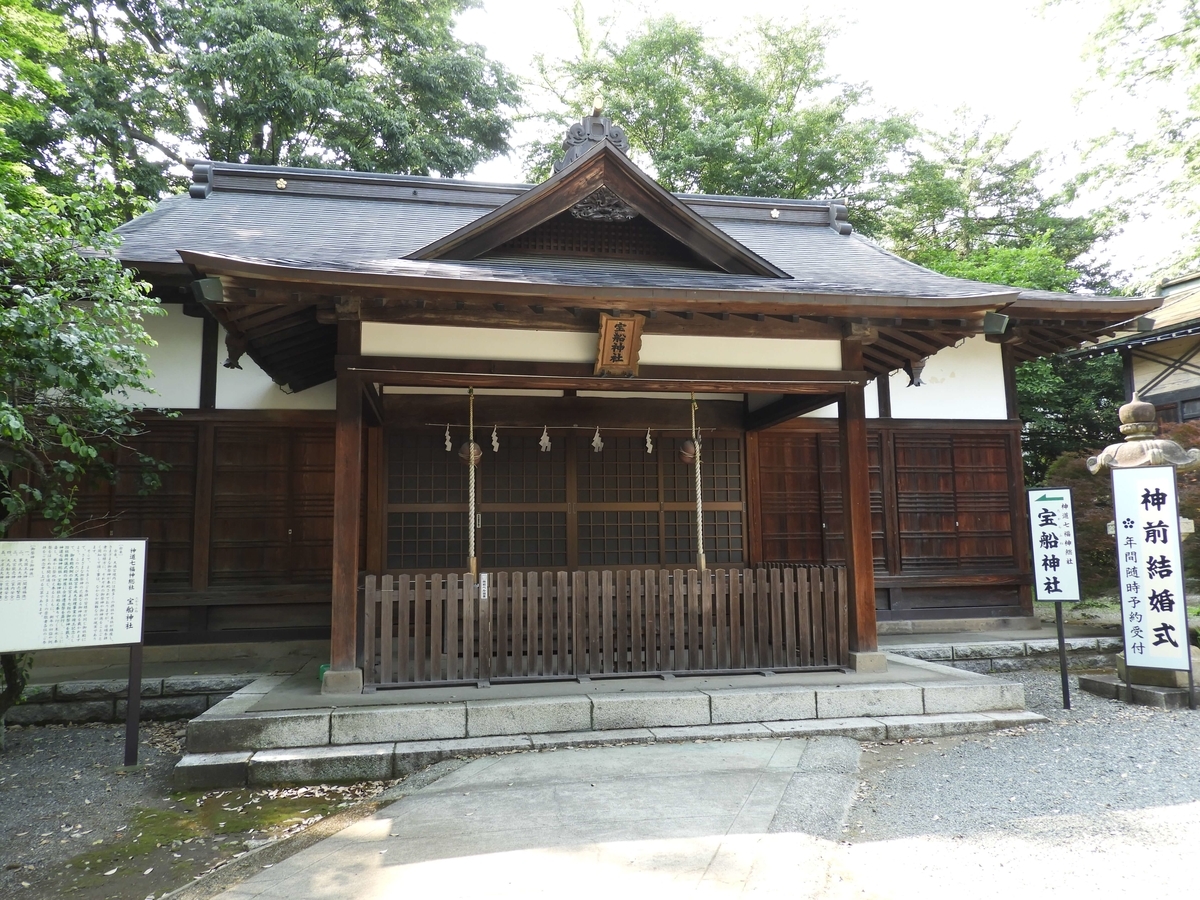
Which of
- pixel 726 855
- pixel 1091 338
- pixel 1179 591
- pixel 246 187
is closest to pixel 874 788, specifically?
pixel 726 855

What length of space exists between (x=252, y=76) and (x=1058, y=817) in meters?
19.1

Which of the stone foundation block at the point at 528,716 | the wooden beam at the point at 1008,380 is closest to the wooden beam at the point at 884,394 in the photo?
the wooden beam at the point at 1008,380

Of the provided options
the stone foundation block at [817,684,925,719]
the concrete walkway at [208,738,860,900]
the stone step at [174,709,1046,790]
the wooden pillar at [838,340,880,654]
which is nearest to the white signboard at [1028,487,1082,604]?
the stone step at [174,709,1046,790]

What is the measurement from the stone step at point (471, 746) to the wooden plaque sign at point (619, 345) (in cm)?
297

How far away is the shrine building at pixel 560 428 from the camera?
601cm

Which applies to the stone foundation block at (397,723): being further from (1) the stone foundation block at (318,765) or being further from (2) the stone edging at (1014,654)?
(2) the stone edging at (1014,654)

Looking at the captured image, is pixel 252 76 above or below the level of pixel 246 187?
above

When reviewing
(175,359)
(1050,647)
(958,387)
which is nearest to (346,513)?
(175,359)

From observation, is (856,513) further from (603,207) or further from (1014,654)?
(603,207)

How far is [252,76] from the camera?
16250 millimetres

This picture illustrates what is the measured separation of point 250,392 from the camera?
26.3 feet

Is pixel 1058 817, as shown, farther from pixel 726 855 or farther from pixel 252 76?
pixel 252 76

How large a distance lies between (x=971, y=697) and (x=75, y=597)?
23.0 ft

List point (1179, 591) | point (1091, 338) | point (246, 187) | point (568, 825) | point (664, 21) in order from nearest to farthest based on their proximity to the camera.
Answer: point (568, 825)
point (1179, 591)
point (1091, 338)
point (246, 187)
point (664, 21)
